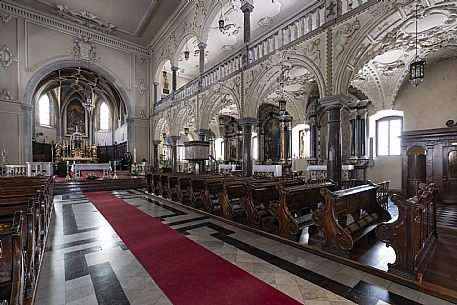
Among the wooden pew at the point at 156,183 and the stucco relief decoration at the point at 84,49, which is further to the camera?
the stucco relief decoration at the point at 84,49

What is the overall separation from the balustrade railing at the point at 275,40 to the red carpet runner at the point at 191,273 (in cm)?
660

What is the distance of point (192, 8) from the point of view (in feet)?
42.5

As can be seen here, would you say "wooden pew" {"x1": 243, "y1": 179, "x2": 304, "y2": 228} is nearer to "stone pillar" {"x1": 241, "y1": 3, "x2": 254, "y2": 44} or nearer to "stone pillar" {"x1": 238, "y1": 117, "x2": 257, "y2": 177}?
"stone pillar" {"x1": 238, "y1": 117, "x2": 257, "y2": 177}

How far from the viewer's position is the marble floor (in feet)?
8.23

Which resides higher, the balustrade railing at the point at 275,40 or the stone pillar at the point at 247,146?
the balustrade railing at the point at 275,40

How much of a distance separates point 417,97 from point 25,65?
66.6 ft

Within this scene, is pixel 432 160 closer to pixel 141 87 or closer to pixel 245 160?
pixel 245 160

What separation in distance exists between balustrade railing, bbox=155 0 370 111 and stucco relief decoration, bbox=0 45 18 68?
10560 mm

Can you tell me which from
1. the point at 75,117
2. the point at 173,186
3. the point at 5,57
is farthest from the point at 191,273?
the point at 75,117

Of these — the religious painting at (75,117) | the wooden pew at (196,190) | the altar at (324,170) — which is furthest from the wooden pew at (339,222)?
the religious painting at (75,117)

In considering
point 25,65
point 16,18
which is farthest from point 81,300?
point 16,18

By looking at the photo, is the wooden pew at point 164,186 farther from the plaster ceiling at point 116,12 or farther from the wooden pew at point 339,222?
the plaster ceiling at point 116,12

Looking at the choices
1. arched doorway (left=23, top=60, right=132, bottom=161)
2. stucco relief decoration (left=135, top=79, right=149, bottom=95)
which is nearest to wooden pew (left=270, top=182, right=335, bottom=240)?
arched doorway (left=23, top=60, right=132, bottom=161)

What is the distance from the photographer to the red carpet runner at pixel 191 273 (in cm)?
247
